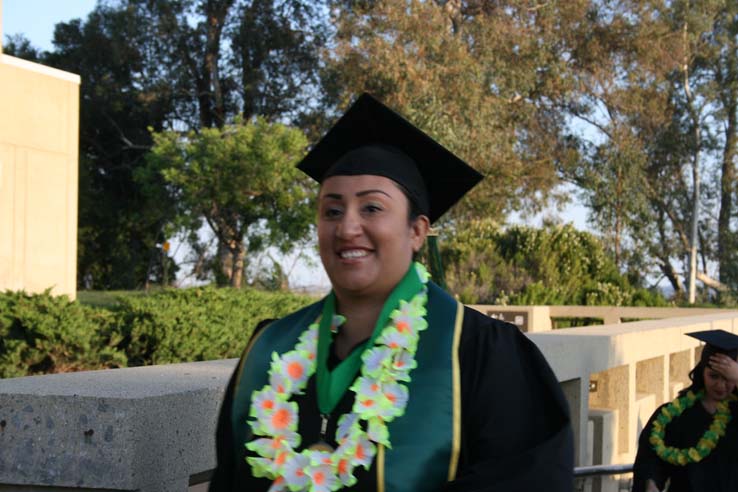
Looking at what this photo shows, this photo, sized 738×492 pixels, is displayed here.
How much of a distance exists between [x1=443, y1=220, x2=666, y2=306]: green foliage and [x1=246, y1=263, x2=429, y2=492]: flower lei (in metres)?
15.3

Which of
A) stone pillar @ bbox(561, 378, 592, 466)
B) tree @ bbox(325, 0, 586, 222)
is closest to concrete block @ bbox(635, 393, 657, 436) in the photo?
stone pillar @ bbox(561, 378, 592, 466)

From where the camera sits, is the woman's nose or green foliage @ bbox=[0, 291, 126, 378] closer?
the woman's nose

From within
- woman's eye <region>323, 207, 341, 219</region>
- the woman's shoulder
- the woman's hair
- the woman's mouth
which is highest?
woman's eye <region>323, 207, 341, 219</region>

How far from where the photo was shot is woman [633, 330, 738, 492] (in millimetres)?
5133

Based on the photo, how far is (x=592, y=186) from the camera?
3281cm

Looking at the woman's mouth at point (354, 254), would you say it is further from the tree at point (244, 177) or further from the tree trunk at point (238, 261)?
the tree trunk at point (238, 261)

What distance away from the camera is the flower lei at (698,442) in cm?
518

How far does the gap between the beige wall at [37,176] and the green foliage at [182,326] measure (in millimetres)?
2951

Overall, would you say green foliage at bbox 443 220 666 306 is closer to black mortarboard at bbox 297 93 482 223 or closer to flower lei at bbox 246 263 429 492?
black mortarboard at bbox 297 93 482 223

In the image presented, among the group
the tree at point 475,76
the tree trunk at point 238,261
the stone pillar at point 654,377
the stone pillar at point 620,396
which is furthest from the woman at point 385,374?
the tree trunk at point 238,261

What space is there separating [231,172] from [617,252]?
1621 centimetres

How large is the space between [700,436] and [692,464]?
162mm

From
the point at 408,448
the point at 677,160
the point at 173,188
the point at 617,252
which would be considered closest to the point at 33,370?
the point at 408,448

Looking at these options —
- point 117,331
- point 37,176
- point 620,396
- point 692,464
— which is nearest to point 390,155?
point 692,464
